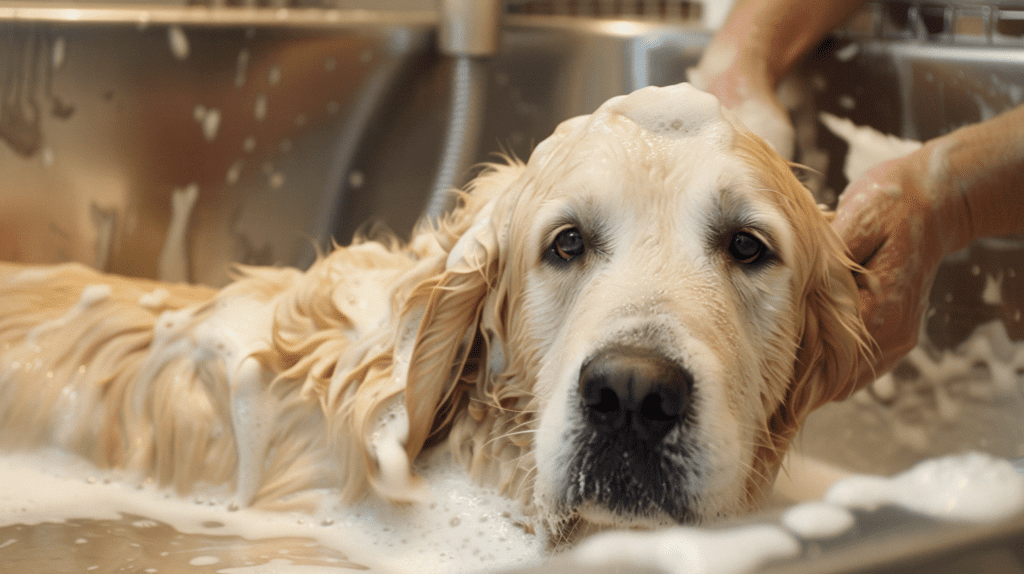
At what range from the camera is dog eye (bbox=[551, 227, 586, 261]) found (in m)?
0.91

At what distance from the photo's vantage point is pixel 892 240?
99 centimetres

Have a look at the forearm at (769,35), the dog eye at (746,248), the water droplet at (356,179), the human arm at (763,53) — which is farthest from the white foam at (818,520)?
the water droplet at (356,179)

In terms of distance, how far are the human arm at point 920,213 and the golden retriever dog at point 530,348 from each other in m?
0.05

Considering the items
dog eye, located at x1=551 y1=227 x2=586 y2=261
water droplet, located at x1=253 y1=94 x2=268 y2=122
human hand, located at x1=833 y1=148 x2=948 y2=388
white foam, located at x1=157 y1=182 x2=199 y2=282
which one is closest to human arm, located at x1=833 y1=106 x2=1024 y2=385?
human hand, located at x1=833 y1=148 x2=948 y2=388

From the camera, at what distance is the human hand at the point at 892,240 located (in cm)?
98

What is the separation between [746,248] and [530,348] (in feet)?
0.86

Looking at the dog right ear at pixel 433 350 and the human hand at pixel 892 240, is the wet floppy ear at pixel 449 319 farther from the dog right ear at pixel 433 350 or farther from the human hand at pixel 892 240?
the human hand at pixel 892 240

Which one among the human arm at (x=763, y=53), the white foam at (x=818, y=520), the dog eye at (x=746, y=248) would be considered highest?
the human arm at (x=763, y=53)

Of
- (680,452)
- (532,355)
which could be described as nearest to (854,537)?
(680,452)

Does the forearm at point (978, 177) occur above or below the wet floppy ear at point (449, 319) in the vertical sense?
above

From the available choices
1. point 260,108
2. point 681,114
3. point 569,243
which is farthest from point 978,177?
point 260,108

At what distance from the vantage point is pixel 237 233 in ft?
5.24

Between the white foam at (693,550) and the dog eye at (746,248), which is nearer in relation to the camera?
the white foam at (693,550)

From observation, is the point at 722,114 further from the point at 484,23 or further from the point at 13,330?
the point at 13,330
